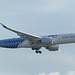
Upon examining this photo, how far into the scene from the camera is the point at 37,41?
12962 cm

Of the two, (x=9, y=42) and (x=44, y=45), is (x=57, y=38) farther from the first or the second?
(x=9, y=42)

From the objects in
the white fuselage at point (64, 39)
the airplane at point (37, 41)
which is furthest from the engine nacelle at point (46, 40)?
the white fuselage at point (64, 39)

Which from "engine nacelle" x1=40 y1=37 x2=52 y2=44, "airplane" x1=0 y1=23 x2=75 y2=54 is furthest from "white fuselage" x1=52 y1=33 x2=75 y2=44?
"engine nacelle" x1=40 y1=37 x2=52 y2=44

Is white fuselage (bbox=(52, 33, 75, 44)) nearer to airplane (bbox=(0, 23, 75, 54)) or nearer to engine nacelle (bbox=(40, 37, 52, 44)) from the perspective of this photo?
airplane (bbox=(0, 23, 75, 54))

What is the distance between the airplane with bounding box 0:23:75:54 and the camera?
127m

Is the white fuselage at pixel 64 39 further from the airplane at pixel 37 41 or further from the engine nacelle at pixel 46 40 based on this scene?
the engine nacelle at pixel 46 40

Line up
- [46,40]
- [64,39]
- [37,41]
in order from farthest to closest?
[37,41], [64,39], [46,40]

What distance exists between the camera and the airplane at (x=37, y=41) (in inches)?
5015

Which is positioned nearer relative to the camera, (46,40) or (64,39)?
(46,40)

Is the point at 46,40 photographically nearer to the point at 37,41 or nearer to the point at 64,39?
the point at 37,41

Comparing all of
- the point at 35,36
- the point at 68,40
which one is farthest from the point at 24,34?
the point at 68,40

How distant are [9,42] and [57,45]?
1357cm

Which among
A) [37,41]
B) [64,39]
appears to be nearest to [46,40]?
[37,41]

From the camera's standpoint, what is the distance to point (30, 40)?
13012cm
